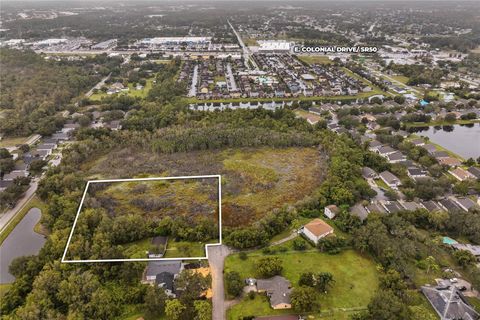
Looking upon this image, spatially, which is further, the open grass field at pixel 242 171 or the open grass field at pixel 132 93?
the open grass field at pixel 132 93

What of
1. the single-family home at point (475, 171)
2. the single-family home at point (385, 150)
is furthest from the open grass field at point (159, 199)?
the single-family home at point (475, 171)

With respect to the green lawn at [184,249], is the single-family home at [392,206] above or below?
above

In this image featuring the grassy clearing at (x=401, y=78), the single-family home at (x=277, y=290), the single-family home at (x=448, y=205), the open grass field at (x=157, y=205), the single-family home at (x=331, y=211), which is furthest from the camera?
the grassy clearing at (x=401, y=78)

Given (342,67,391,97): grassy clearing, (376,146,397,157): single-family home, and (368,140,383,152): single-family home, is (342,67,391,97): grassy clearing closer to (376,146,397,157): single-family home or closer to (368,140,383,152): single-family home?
(368,140,383,152): single-family home

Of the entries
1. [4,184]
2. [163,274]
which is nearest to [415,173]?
[163,274]

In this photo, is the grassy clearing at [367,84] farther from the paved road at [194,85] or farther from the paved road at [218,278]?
the paved road at [218,278]

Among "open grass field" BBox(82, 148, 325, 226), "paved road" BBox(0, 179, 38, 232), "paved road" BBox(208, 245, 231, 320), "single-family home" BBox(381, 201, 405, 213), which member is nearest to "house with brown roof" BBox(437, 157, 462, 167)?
"single-family home" BBox(381, 201, 405, 213)

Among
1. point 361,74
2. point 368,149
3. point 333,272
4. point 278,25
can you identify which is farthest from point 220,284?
point 278,25
